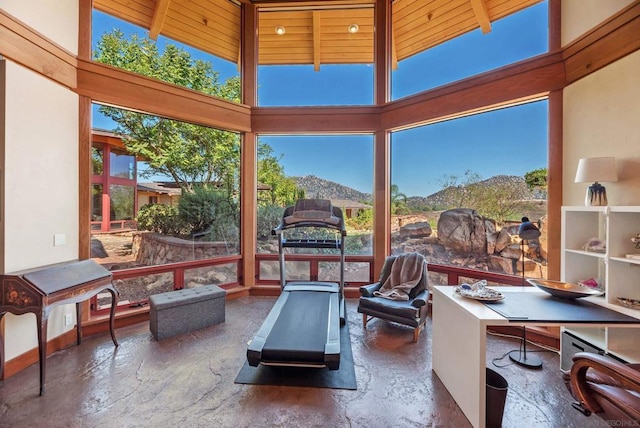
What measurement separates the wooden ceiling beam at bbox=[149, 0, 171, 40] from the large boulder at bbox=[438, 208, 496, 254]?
579 cm

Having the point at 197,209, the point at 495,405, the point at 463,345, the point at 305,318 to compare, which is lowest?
the point at 495,405

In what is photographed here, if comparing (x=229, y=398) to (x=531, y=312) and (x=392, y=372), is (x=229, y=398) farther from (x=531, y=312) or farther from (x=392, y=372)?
(x=531, y=312)

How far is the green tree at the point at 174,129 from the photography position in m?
4.23

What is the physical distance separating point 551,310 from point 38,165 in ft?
18.2

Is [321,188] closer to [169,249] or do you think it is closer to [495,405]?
[169,249]

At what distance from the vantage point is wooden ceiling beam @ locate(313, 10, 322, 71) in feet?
17.6

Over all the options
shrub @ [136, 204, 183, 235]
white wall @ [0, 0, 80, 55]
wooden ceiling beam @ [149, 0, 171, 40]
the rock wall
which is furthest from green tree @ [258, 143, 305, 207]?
white wall @ [0, 0, 80, 55]

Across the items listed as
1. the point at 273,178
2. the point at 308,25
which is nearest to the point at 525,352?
the point at 273,178

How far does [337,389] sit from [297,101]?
16.1 ft

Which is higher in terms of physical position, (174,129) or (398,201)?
(174,129)

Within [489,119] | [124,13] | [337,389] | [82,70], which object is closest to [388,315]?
[337,389]

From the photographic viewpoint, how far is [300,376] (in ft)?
9.36

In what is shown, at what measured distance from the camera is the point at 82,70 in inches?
147

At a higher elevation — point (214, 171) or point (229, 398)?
point (214, 171)
